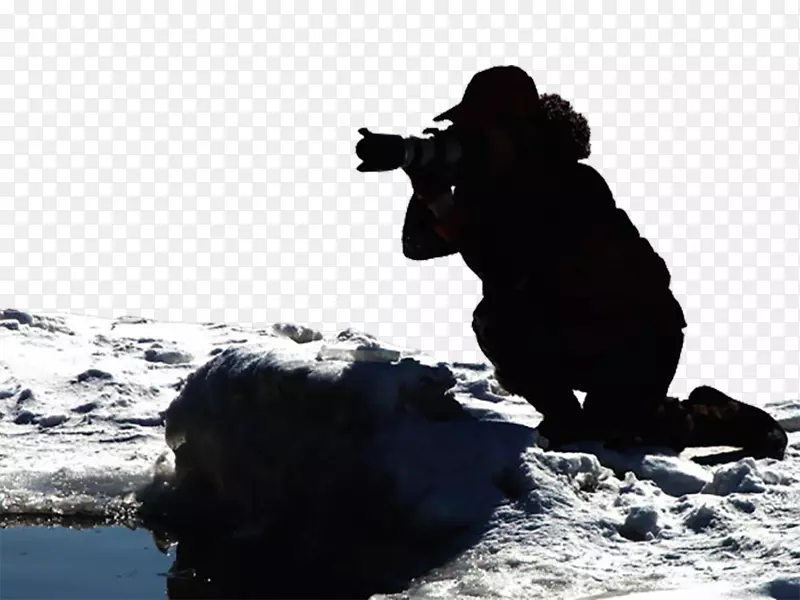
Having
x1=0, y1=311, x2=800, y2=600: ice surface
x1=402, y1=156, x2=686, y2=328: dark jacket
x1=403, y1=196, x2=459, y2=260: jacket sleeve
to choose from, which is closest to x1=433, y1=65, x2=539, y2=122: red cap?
x1=402, y1=156, x2=686, y2=328: dark jacket

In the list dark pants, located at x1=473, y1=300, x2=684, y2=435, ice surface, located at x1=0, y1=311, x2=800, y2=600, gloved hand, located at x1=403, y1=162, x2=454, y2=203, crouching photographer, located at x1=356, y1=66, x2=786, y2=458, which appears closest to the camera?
ice surface, located at x1=0, y1=311, x2=800, y2=600

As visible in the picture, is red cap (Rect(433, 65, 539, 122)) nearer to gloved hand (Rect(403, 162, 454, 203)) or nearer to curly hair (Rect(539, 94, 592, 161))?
curly hair (Rect(539, 94, 592, 161))

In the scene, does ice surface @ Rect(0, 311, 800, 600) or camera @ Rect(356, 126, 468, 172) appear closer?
ice surface @ Rect(0, 311, 800, 600)

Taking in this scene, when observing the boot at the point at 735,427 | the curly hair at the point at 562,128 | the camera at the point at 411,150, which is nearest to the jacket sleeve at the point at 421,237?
the camera at the point at 411,150

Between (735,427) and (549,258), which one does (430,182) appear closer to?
(549,258)

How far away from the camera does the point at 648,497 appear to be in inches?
269

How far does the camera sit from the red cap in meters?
7.42

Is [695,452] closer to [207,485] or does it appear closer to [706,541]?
[706,541]

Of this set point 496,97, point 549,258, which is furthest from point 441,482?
point 496,97

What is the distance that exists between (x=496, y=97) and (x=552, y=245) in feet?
2.37

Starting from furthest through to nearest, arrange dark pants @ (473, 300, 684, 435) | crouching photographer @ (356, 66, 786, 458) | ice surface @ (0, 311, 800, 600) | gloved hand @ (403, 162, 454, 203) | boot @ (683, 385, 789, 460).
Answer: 1. boot @ (683, 385, 789, 460)
2. dark pants @ (473, 300, 684, 435)
3. crouching photographer @ (356, 66, 786, 458)
4. gloved hand @ (403, 162, 454, 203)
5. ice surface @ (0, 311, 800, 600)

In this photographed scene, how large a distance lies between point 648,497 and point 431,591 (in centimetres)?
142

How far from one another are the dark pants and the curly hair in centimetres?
77

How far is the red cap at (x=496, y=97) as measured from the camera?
292 inches
